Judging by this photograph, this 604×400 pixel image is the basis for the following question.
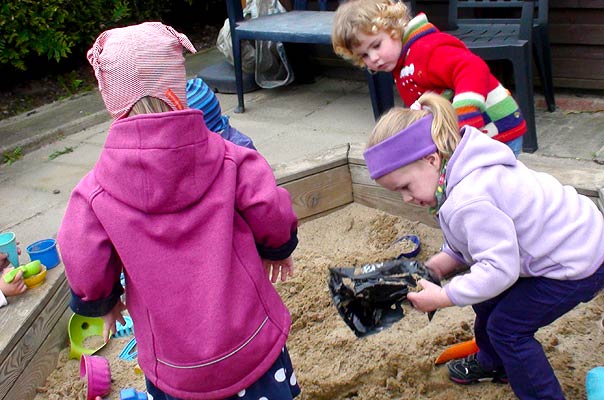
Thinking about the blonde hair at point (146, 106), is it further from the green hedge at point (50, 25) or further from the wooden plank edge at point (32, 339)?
the green hedge at point (50, 25)

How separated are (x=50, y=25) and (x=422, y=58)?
4449mm

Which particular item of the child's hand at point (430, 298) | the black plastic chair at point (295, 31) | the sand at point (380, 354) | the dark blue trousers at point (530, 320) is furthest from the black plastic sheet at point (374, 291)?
the black plastic chair at point (295, 31)

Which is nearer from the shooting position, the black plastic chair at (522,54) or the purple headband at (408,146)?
the purple headband at (408,146)

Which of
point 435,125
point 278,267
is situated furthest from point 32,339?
point 435,125

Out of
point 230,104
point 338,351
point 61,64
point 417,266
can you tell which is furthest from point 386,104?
point 61,64

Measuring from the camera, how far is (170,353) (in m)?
1.68

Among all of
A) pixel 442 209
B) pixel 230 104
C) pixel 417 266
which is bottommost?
pixel 230 104

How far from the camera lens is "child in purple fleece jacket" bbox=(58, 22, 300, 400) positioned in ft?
5.14

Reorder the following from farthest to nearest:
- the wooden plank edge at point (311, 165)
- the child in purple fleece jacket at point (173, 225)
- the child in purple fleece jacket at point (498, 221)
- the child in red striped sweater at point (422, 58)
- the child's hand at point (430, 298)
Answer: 1. the wooden plank edge at point (311, 165)
2. the child in red striped sweater at point (422, 58)
3. the child's hand at point (430, 298)
4. the child in purple fleece jacket at point (498, 221)
5. the child in purple fleece jacket at point (173, 225)

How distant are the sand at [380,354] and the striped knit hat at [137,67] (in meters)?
1.21

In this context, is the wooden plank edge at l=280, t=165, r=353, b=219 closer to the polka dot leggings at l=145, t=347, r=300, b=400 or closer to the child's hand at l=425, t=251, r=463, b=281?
the child's hand at l=425, t=251, r=463, b=281

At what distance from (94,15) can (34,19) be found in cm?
98

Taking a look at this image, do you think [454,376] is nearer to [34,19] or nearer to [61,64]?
[34,19]

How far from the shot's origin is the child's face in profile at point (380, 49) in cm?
275
